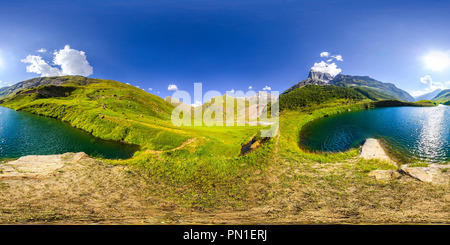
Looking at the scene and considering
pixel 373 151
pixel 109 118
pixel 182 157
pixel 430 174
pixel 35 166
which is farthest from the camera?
pixel 109 118

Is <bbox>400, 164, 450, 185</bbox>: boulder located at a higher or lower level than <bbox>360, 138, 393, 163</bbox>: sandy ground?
lower

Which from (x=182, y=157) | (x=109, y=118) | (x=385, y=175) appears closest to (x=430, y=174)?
(x=385, y=175)

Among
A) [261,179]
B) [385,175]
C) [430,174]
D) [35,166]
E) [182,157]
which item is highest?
[35,166]

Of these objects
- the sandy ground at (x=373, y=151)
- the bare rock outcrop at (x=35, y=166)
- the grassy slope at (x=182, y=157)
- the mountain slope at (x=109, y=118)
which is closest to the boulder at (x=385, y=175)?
the sandy ground at (x=373, y=151)

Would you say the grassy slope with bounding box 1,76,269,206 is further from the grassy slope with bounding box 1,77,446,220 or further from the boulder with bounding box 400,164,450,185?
the boulder with bounding box 400,164,450,185

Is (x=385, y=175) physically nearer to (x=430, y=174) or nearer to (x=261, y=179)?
(x=430, y=174)

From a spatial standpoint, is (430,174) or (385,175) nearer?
(430,174)

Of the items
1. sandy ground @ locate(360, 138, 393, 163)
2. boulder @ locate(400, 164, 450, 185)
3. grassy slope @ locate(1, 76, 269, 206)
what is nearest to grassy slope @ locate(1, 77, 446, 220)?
grassy slope @ locate(1, 76, 269, 206)

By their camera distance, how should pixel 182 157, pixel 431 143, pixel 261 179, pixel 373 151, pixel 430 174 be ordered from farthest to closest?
1. pixel 431 143
2. pixel 182 157
3. pixel 373 151
4. pixel 261 179
5. pixel 430 174

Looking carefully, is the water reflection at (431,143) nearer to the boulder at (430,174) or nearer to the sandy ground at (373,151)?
the sandy ground at (373,151)

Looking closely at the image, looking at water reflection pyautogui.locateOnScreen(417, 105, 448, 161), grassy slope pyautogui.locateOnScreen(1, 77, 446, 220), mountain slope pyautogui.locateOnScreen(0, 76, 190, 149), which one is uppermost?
mountain slope pyautogui.locateOnScreen(0, 76, 190, 149)
